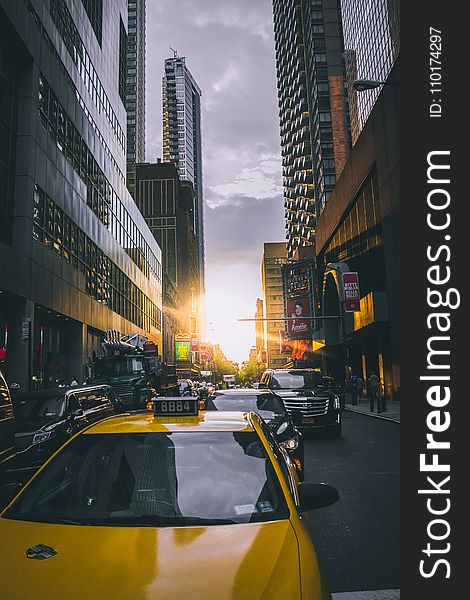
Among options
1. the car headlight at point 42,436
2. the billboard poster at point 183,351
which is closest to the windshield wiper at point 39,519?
the car headlight at point 42,436

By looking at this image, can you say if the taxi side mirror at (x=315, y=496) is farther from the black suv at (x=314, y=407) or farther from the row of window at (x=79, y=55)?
the row of window at (x=79, y=55)

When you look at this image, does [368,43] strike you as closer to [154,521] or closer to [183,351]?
[183,351]

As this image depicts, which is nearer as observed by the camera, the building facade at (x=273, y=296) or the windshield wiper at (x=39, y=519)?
the windshield wiper at (x=39, y=519)

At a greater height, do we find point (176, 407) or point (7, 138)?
point (7, 138)

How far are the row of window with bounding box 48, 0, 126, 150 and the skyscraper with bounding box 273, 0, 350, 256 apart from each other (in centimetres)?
4172

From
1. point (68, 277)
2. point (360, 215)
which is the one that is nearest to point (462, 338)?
point (68, 277)

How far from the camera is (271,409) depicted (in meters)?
9.63

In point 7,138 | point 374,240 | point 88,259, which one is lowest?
point 88,259

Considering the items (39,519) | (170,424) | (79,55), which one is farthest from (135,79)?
(39,519)

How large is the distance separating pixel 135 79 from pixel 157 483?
524 feet

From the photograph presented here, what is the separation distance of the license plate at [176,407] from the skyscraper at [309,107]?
75904 millimetres

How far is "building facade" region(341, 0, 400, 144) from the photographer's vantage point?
136 feet

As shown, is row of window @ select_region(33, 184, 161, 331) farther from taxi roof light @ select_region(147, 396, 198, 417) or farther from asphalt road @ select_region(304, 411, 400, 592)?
taxi roof light @ select_region(147, 396, 198, 417)

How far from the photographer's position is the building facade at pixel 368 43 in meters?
41.5
